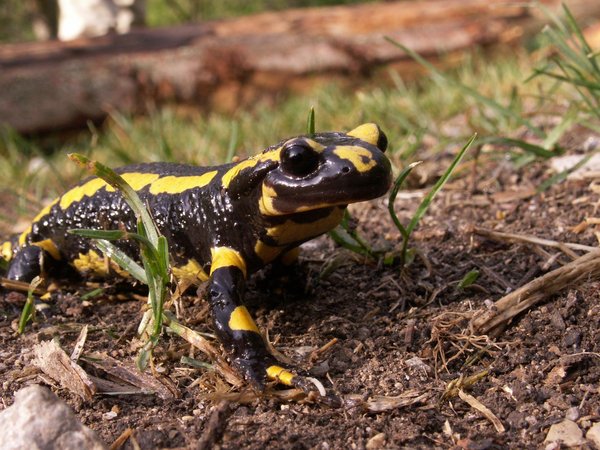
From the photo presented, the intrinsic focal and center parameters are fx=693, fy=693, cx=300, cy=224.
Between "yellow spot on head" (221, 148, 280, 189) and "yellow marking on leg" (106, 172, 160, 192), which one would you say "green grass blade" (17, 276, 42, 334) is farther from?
"yellow spot on head" (221, 148, 280, 189)

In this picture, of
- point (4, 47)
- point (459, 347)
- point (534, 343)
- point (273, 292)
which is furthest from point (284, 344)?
point (4, 47)

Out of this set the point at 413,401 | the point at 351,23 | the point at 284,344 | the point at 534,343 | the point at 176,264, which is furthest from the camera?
the point at 351,23

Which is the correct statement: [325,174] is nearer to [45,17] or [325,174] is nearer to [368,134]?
[368,134]

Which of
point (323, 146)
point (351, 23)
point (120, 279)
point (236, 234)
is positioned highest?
point (323, 146)

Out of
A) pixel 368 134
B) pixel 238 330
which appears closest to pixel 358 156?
pixel 368 134

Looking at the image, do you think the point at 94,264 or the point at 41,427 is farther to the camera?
the point at 94,264

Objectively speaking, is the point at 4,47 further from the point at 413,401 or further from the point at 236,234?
the point at 413,401
